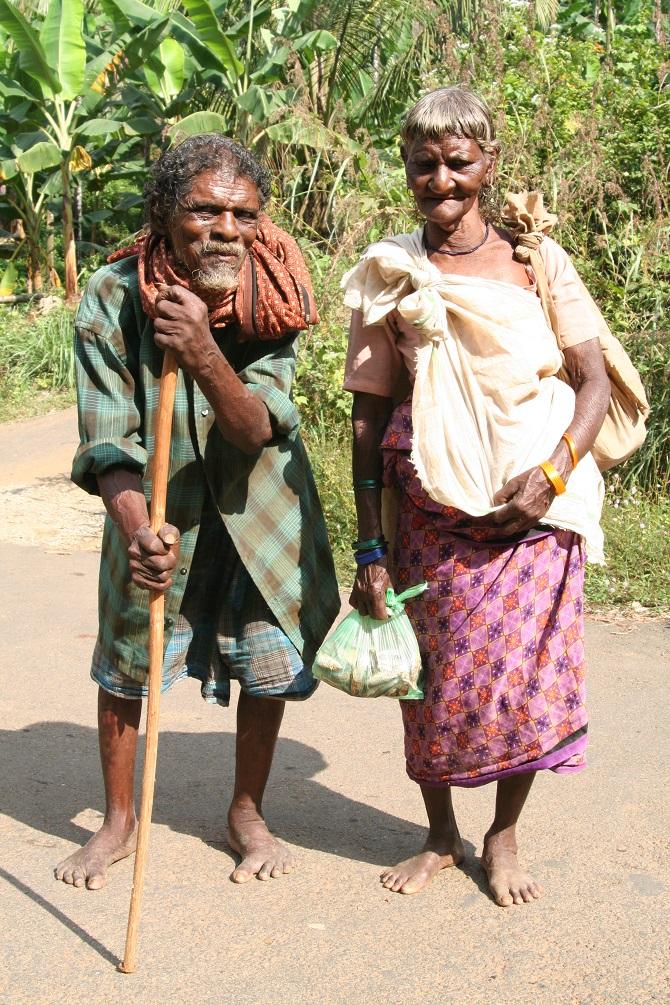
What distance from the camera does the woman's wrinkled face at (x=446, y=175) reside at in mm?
2787

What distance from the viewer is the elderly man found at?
2.71 metres

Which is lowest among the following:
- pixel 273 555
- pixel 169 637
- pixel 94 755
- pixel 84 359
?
pixel 94 755

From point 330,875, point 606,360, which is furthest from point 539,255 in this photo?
point 330,875

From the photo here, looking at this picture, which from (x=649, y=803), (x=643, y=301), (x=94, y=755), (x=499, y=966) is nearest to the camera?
(x=499, y=966)

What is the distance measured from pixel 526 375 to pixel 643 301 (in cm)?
449

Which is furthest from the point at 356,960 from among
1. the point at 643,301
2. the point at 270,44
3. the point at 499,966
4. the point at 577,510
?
the point at 270,44

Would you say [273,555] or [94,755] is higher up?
[273,555]

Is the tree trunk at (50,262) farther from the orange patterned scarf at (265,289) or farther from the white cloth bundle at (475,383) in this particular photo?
the white cloth bundle at (475,383)

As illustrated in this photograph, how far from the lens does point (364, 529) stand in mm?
3012

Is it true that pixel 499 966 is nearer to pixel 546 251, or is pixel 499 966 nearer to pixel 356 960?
pixel 356 960

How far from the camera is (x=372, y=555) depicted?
300 cm

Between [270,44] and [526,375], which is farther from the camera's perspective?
[270,44]

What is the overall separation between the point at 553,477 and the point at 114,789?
1.53m

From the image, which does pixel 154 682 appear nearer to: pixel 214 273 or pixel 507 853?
pixel 214 273
